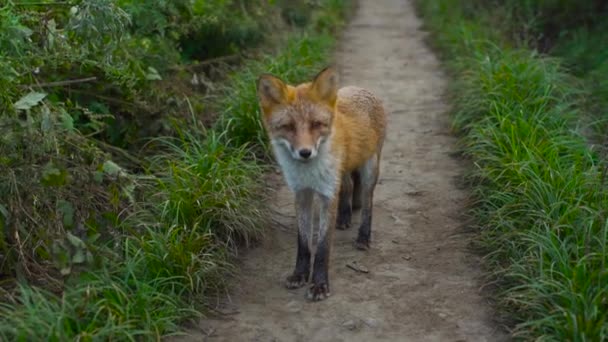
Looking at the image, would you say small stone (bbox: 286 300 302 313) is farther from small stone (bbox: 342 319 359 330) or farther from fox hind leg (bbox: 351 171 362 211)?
fox hind leg (bbox: 351 171 362 211)

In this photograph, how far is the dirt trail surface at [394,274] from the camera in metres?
4.60

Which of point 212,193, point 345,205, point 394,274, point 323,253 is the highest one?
point 212,193

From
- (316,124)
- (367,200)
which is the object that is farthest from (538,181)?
(316,124)

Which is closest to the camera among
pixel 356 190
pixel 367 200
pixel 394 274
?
pixel 394 274

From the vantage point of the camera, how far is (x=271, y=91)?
15.9 feet

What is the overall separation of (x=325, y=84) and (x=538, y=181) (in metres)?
1.85

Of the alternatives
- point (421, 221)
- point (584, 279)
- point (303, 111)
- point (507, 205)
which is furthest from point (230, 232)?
point (584, 279)

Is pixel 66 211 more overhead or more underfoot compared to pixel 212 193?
more overhead

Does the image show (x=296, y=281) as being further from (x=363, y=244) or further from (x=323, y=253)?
(x=363, y=244)

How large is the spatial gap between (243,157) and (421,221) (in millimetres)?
1758

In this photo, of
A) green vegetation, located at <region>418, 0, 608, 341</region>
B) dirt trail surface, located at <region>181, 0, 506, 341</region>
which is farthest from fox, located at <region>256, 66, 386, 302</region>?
green vegetation, located at <region>418, 0, 608, 341</region>

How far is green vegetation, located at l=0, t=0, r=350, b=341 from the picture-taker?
429 centimetres

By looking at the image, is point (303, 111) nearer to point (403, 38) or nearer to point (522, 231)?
point (522, 231)

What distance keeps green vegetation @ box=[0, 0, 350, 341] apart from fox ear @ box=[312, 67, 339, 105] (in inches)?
49.3
